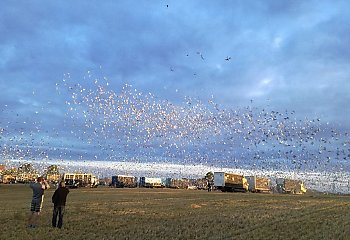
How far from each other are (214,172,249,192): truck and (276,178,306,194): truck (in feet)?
78.5

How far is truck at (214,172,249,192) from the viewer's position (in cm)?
8900

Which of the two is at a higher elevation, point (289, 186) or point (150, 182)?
point (150, 182)

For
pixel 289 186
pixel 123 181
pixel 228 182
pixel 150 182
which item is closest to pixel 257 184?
pixel 289 186

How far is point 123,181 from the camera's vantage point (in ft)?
379

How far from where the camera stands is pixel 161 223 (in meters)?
22.0

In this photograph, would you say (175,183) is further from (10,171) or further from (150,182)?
(10,171)

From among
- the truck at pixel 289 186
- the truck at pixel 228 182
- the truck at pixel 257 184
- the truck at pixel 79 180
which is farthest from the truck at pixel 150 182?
the truck at pixel 289 186

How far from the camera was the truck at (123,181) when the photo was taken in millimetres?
113750

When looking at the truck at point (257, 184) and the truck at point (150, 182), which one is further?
the truck at point (150, 182)

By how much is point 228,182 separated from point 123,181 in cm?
3620

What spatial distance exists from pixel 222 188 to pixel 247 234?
7231 centimetres

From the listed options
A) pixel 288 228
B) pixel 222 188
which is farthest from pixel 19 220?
pixel 222 188

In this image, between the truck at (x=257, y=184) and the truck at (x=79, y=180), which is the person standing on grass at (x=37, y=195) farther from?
the truck at (x=257, y=184)

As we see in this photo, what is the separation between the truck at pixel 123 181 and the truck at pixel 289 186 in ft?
135
